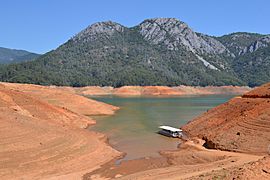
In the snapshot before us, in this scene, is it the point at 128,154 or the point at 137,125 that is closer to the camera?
the point at 128,154

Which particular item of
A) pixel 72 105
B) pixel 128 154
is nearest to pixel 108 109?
pixel 72 105

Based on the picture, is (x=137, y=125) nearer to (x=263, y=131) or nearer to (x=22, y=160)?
(x=263, y=131)

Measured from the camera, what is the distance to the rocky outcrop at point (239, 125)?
37312mm

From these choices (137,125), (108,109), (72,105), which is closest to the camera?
(137,125)

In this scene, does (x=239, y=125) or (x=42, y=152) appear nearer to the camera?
(x=42, y=152)

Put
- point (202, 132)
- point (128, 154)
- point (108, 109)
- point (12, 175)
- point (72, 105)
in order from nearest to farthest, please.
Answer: point (12, 175)
point (128, 154)
point (202, 132)
point (72, 105)
point (108, 109)

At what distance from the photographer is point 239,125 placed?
42.4 meters

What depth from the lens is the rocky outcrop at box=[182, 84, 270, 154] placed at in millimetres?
37312

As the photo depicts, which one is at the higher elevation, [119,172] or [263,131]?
[263,131]

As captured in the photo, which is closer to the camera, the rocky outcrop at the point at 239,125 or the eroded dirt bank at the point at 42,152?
the eroded dirt bank at the point at 42,152

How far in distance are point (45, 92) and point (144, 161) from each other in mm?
61318

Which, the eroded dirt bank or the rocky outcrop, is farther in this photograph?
the rocky outcrop

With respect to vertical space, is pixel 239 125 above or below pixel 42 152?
above

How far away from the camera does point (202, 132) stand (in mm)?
48344
